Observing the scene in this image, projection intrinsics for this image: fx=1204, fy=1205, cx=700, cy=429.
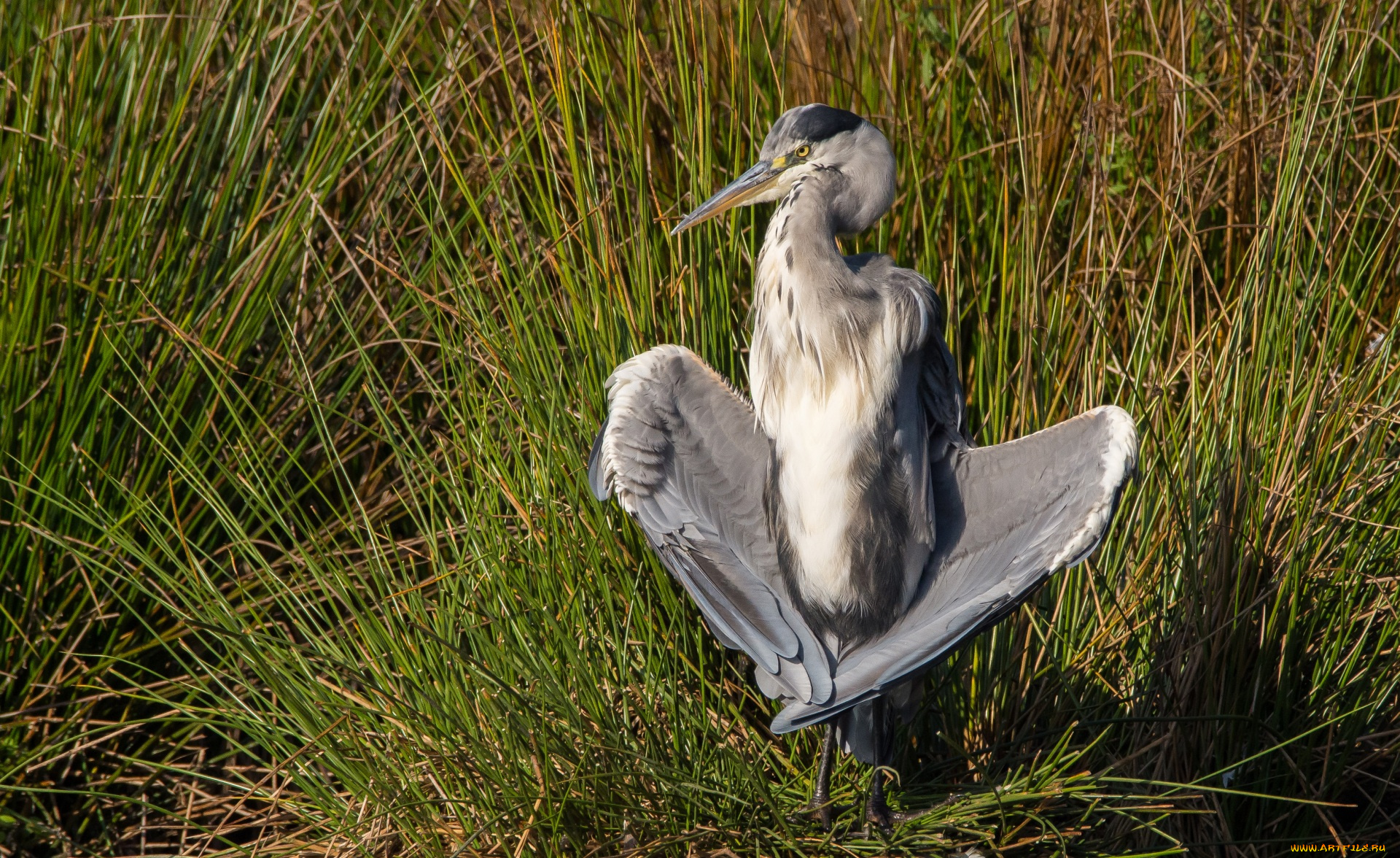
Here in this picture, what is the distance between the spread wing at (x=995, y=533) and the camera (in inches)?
77.5

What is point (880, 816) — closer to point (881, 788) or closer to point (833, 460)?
point (881, 788)

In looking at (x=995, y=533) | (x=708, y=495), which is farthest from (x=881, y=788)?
(x=708, y=495)

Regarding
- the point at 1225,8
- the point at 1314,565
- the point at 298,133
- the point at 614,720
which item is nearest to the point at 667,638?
the point at 614,720

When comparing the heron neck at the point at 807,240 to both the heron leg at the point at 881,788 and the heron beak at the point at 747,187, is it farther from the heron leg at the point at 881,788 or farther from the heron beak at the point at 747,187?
the heron leg at the point at 881,788

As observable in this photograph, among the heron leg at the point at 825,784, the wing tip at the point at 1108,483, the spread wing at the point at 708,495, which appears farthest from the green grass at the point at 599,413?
the wing tip at the point at 1108,483

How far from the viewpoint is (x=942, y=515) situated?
230 cm

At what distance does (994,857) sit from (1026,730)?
0.34 metres

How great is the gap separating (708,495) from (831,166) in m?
0.68

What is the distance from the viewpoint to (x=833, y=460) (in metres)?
2.19

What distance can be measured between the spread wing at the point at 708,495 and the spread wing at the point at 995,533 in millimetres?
105

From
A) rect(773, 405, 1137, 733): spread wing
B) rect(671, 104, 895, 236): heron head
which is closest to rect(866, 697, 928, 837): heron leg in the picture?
rect(773, 405, 1137, 733): spread wing

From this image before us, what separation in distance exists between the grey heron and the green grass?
26 cm

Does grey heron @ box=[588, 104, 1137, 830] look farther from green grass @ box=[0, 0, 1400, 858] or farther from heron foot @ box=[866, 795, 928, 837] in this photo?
green grass @ box=[0, 0, 1400, 858]

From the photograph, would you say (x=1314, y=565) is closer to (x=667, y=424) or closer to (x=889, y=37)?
(x=667, y=424)
